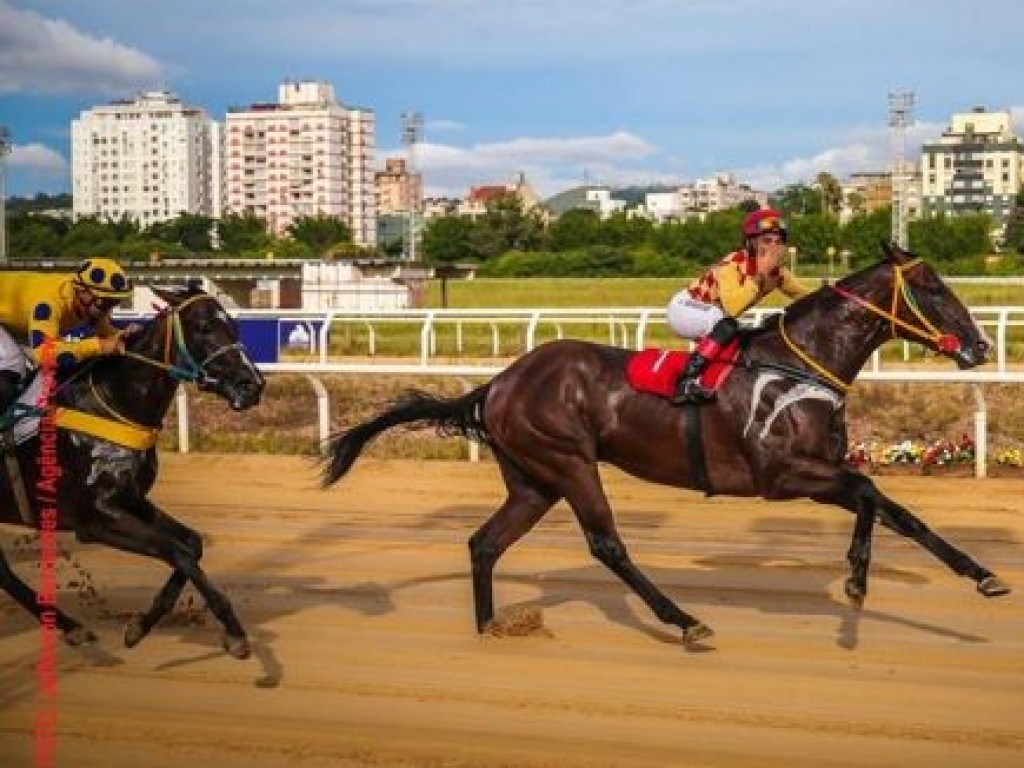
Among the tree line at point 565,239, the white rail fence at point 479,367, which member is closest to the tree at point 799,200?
the tree line at point 565,239

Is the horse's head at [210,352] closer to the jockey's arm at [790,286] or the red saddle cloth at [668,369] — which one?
the red saddle cloth at [668,369]

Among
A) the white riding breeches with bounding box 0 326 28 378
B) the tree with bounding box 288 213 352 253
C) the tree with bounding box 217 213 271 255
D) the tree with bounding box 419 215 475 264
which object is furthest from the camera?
the tree with bounding box 288 213 352 253

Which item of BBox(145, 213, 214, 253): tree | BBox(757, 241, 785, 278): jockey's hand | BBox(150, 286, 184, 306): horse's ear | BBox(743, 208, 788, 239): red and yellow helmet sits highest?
BBox(145, 213, 214, 253): tree

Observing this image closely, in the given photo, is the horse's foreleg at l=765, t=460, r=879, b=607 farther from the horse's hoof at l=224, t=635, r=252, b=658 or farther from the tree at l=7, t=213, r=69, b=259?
the tree at l=7, t=213, r=69, b=259

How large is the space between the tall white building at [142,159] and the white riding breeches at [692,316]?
9584 cm

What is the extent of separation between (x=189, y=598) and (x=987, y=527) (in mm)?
4227

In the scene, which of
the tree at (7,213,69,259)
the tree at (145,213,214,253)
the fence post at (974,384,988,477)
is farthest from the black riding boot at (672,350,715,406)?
the tree at (145,213,214,253)

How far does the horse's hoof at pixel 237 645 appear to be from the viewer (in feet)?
15.6

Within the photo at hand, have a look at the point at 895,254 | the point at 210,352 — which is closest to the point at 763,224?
the point at 895,254

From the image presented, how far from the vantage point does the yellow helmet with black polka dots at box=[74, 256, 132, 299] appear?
16.6 feet

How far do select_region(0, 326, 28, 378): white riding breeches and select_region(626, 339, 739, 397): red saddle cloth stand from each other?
2225 millimetres

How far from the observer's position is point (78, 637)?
16.6ft

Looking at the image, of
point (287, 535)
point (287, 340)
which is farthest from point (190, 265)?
point (287, 535)

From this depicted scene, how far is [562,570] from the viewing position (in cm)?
656
